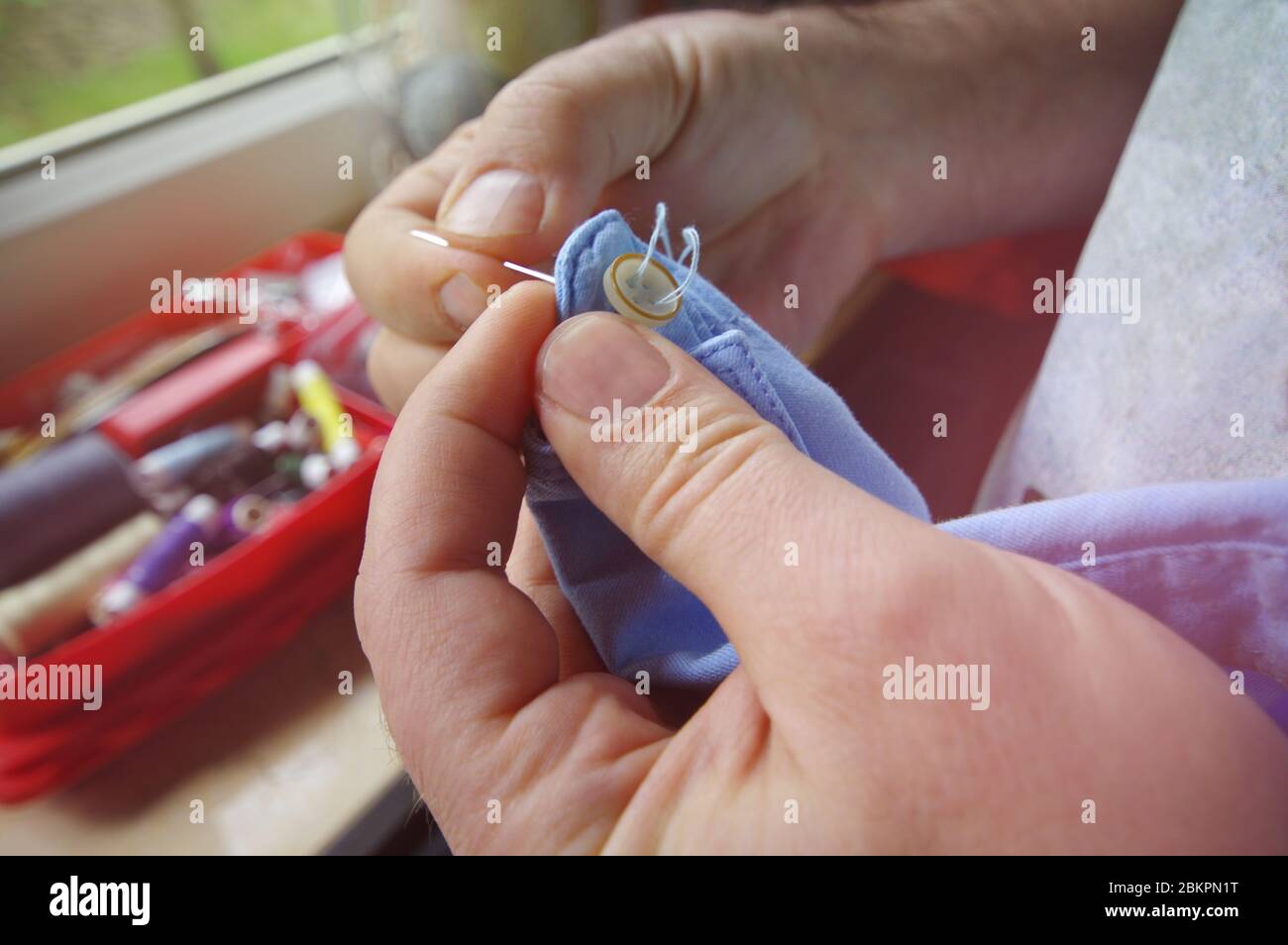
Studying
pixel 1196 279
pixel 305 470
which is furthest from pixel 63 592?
pixel 1196 279

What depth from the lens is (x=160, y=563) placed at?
487 mm

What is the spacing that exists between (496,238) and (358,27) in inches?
17.3

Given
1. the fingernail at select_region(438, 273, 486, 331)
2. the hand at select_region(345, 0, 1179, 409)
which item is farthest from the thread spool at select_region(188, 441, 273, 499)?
the fingernail at select_region(438, 273, 486, 331)

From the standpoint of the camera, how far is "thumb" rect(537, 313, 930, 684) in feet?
0.75

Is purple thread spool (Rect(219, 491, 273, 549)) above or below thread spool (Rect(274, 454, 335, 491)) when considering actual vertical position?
below

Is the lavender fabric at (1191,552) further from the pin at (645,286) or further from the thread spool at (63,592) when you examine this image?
the thread spool at (63,592)

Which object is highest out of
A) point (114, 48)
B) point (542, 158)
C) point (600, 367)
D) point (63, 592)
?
Result: point (114, 48)

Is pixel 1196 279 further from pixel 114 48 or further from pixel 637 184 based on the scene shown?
pixel 114 48

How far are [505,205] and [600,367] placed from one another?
16cm

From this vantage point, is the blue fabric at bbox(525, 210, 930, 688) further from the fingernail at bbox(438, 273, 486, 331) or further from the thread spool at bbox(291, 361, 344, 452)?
the thread spool at bbox(291, 361, 344, 452)

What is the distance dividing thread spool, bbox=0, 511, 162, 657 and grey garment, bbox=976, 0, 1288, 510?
553 mm

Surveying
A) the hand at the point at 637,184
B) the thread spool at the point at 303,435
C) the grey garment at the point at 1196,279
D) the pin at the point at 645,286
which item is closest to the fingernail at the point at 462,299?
the hand at the point at 637,184

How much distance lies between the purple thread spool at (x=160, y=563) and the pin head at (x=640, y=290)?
1.15ft

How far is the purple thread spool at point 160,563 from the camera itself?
1.56 feet
